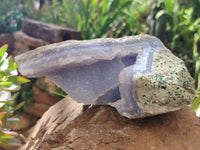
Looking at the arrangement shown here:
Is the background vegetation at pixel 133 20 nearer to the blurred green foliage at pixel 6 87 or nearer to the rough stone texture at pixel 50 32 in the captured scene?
the rough stone texture at pixel 50 32

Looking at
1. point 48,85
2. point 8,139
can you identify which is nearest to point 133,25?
point 48,85

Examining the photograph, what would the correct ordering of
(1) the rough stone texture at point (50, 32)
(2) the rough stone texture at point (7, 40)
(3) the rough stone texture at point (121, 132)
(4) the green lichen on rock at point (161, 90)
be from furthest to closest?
(2) the rough stone texture at point (7, 40) < (1) the rough stone texture at point (50, 32) < (3) the rough stone texture at point (121, 132) < (4) the green lichen on rock at point (161, 90)

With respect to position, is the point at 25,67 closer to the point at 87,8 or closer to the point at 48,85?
the point at 48,85

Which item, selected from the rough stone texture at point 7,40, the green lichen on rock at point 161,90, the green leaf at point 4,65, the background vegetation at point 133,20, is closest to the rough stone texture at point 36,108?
the rough stone texture at point 7,40

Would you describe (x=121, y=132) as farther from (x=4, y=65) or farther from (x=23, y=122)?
(x=23, y=122)

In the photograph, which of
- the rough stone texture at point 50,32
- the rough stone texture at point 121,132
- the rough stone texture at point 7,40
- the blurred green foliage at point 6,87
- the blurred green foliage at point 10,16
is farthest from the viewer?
the blurred green foliage at point 10,16

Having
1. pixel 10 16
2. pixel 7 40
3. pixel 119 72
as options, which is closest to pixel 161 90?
pixel 119 72

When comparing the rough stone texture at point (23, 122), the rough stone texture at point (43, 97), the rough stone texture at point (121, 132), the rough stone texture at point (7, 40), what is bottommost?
the rough stone texture at point (23, 122)

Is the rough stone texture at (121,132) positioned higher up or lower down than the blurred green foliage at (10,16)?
lower down
